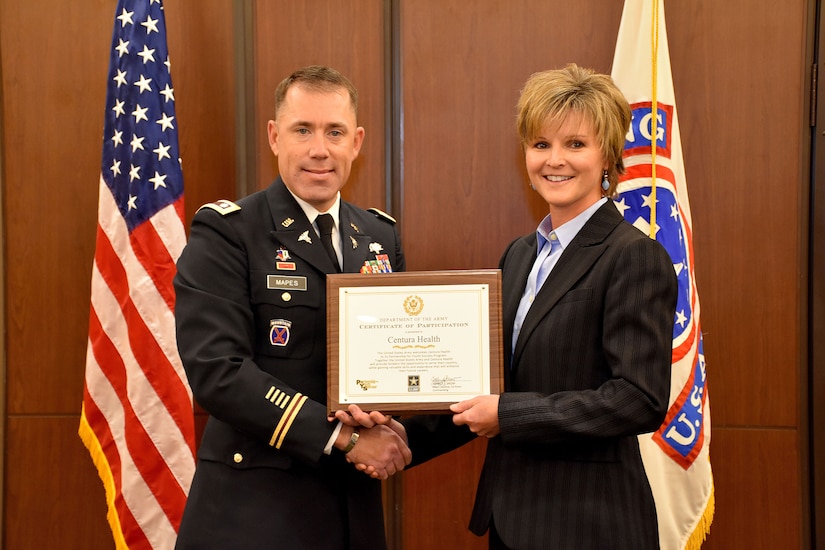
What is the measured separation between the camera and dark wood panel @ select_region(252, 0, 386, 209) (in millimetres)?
2951

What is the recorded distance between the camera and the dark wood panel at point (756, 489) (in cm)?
283

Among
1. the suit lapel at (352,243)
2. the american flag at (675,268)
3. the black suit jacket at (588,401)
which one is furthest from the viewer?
the american flag at (675,268)

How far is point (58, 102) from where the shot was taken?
2979mm

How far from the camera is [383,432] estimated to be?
172 cm

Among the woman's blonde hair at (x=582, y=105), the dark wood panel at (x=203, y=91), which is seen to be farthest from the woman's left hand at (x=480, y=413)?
the dark wood panel at (x=203, y=91)

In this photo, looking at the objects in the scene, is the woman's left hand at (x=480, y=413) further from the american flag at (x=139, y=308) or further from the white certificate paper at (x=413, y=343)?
the american flag at (x=139, y=308)

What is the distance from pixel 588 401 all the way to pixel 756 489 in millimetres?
1801

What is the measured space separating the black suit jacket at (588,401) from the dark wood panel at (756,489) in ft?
5.04

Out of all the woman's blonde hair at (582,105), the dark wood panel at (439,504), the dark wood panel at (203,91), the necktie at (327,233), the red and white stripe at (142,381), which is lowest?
the dark wood panel at (439,504)

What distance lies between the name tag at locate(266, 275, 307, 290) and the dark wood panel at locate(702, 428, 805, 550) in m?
1.98

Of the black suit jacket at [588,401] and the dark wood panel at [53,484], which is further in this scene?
the dark wood panel at [53,484]

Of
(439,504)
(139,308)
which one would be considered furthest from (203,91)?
(439,504)

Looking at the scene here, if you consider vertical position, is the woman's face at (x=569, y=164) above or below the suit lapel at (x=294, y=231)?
above

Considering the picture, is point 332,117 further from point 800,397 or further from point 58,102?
point 800,397
